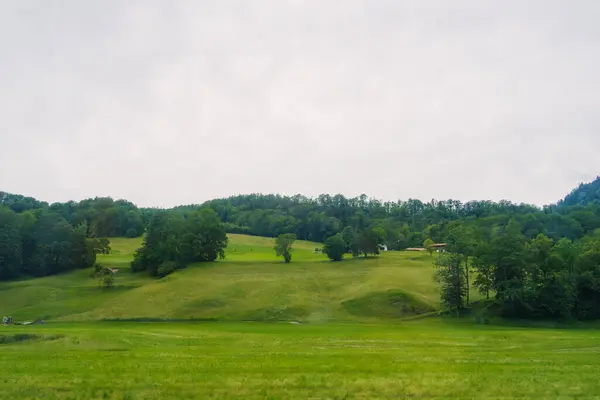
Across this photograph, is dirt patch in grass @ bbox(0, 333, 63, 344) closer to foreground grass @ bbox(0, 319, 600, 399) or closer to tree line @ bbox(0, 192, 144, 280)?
foreground grass @ bbox(0, 319, 600, 399)

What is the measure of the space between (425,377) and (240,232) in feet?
581

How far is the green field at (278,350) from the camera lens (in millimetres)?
22531

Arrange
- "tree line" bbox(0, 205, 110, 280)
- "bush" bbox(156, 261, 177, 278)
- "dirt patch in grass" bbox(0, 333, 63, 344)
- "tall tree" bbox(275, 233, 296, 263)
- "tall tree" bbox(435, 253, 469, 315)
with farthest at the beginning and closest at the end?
"tall tree" bbox(275, 233, 296, 263) → "tree line" bbox(0, 205, 110, 280) → "bush" bbox(156, 261, 177, 278) → "tall tree" bbox(435, 253, 469, 315) → "dirt patch in grass" bbox(0, 333, 63, 344)

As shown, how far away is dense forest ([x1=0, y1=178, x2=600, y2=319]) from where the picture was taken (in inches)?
2798

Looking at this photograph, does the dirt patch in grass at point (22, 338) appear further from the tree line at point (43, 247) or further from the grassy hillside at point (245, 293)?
the tree line at point (43, 247)

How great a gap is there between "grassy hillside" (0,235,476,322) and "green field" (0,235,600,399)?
1.08 ft

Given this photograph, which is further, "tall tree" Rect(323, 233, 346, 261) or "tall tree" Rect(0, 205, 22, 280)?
"tall tree" Rect(323, 233, 346, 261)

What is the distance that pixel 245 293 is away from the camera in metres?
81.7

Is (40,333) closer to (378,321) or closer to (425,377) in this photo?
(425,377)

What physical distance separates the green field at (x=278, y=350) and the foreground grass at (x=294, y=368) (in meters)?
0.09

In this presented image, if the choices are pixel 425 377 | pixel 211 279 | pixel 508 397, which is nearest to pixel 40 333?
pixel 425 377

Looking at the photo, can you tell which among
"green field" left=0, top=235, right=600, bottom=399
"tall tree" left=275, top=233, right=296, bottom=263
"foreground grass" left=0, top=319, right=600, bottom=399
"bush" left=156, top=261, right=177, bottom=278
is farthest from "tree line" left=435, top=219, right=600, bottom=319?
"bush" left=156, top=261, right=177, bottom=278

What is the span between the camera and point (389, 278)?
289ft

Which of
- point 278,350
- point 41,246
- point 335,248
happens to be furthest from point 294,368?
point 41,246
